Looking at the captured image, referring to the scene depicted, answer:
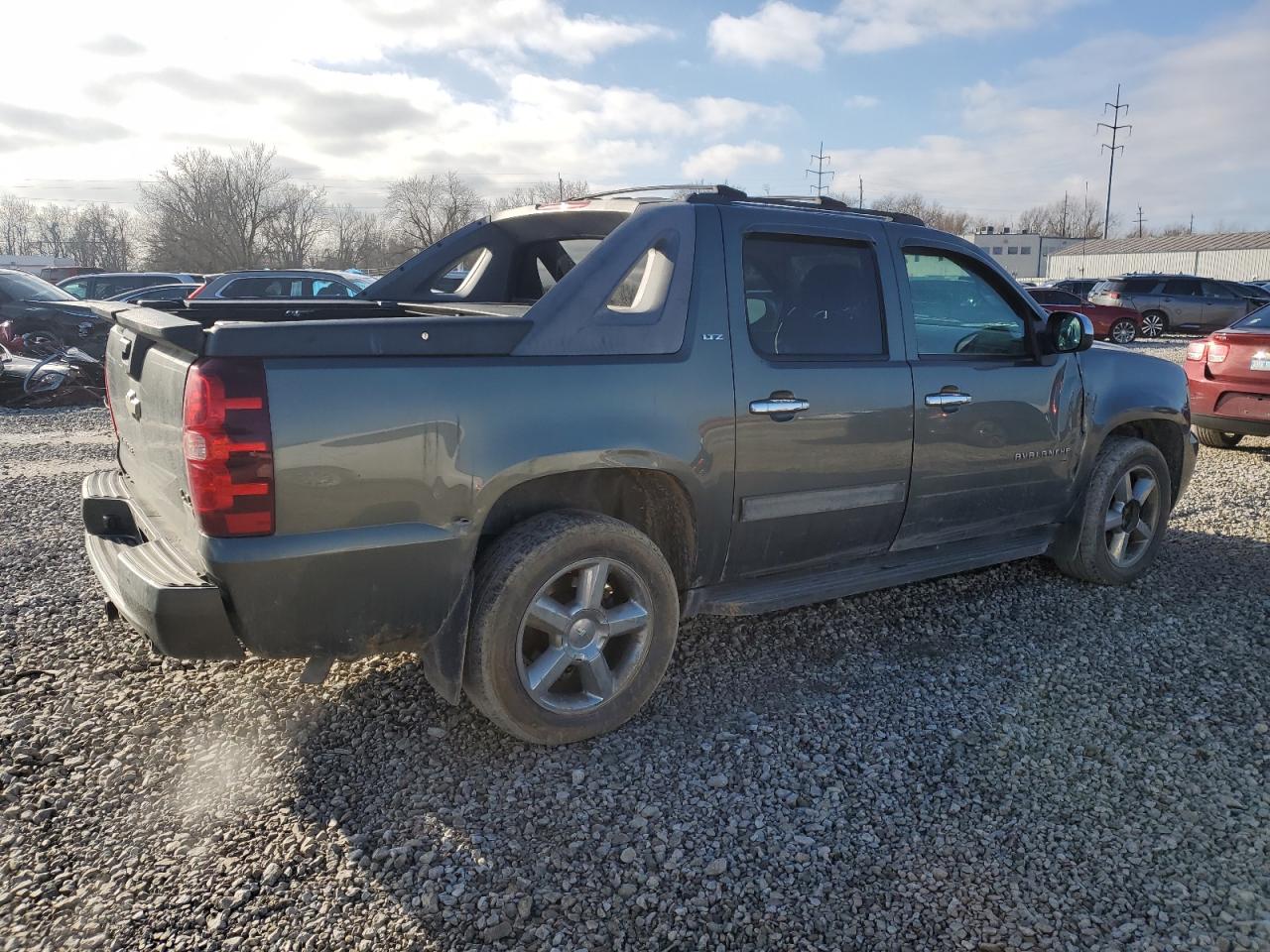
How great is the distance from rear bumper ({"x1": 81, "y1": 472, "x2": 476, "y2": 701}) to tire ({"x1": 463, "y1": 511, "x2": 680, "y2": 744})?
0.12 meters

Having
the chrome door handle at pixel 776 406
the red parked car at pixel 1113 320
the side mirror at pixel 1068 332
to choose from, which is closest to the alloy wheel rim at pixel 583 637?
the chrome door handle at pixel 776 406

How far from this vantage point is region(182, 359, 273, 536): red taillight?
2566 mm

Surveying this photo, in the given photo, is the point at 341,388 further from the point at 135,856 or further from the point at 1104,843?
the point at 1104,843

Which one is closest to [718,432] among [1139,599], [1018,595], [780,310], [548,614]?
[780,310]

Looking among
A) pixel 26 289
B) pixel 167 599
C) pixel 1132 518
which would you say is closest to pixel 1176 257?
pixel 26 289

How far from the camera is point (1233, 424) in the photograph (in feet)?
27.3

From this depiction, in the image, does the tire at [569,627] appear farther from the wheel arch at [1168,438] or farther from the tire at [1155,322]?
the tire at [1155,322]

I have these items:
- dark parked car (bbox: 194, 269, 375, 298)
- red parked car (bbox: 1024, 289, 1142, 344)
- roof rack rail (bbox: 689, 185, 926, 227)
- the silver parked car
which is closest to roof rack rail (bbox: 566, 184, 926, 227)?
roof rack rail (bbox: 689, 185, 926, 227)

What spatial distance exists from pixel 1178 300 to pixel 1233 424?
732 inches

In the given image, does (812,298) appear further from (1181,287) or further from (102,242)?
(102,242)

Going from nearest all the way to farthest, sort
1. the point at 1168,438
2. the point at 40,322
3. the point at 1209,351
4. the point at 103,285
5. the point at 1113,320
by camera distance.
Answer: the point at 1168,438, the point at 1209,351, the point at 40,322, the point at 103,285, the point at 1113,320

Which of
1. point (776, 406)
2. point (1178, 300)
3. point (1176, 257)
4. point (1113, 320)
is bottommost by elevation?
point (1113, 320)

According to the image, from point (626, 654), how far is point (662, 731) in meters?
0.33

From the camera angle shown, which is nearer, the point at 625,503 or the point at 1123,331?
the point at 625,503
